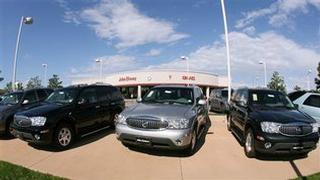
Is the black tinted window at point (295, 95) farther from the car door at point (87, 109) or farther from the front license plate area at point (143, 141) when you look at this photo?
the front license plate area at point (143, 141)

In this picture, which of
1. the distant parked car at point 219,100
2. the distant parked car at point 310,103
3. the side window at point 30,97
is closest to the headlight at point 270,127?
the distant parked car at point 310,103

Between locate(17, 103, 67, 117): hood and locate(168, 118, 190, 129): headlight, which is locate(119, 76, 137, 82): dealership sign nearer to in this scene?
locate(17, 103, 67, 117): hood

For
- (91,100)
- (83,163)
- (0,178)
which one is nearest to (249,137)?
(83,163)

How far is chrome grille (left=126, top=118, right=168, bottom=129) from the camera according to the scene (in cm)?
871

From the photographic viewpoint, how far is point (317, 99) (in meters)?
13.7

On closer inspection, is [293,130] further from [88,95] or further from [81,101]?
[88,95]

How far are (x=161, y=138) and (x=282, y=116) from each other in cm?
312

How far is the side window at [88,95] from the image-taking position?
11311 millimetres

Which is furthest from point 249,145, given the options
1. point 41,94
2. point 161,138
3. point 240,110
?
point 41,94

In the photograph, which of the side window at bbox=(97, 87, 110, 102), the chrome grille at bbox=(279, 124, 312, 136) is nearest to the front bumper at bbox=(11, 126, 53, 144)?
the side window at bbox=(97, 87, 110, 102)

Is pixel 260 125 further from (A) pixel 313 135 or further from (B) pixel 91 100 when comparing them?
(B) pixel 91 100

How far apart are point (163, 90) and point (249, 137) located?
116 inches

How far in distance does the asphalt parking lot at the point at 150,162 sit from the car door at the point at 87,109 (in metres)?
0.65

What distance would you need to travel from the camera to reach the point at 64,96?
1134 cm
